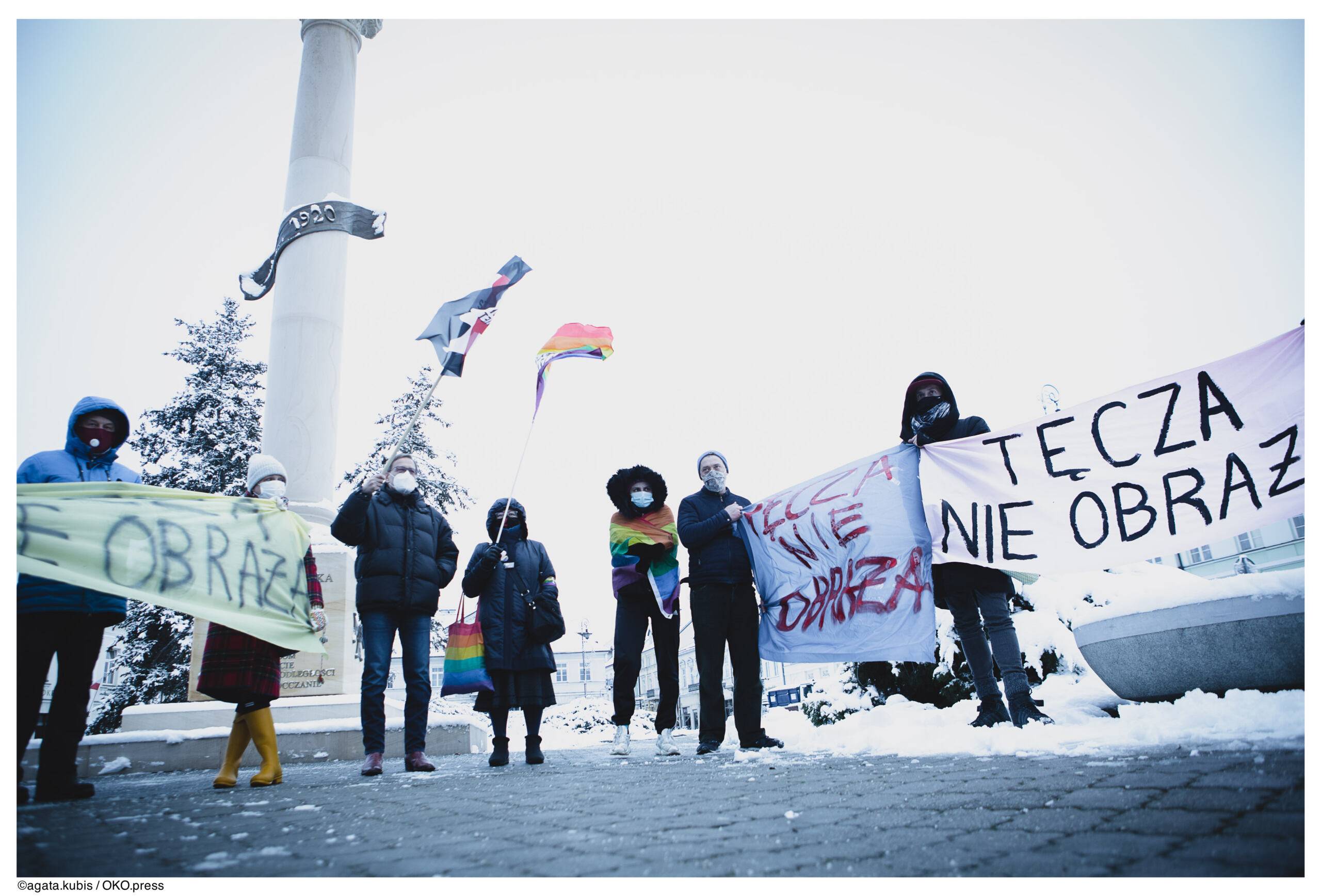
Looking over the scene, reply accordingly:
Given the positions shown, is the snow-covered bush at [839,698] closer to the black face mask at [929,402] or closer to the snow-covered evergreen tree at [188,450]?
the black face mask at [929,402]

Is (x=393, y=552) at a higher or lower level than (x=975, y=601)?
higher

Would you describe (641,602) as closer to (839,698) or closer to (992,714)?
(992,714)

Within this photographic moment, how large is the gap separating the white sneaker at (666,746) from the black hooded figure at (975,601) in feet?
6.50

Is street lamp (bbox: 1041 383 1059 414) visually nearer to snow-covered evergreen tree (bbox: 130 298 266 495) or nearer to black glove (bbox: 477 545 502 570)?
black glove (bbox: 477 545 502 570)

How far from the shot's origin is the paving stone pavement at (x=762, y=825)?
198 cm

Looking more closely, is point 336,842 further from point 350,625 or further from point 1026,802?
point 350,625

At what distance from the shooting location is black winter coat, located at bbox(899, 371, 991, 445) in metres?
5.82

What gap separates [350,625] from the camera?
8.83m

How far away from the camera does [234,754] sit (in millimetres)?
4625

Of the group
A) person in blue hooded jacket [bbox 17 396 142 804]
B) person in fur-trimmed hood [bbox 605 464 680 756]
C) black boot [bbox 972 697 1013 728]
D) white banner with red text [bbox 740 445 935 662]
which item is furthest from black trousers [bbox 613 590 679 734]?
person in blue hooded jacket [bbox 17 396 142 804]

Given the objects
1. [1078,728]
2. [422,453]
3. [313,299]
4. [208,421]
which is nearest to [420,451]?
[422,453]

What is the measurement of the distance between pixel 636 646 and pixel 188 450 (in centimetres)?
1523

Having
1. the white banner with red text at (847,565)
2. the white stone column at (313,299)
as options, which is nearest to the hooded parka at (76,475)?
the white banner with red text at (847,565)

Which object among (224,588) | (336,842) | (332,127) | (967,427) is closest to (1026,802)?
(336,842)
